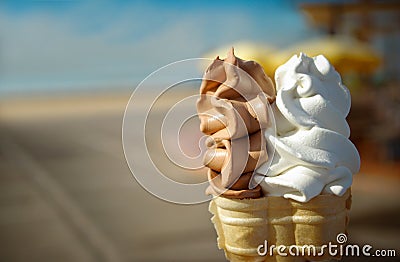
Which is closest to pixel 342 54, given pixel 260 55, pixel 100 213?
pixel 260 55

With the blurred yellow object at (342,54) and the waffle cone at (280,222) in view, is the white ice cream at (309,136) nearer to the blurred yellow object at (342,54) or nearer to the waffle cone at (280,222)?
the waffle cone at (280,222)

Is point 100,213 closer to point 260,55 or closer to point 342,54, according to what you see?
point 260,55

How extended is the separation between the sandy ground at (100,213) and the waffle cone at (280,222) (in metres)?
0.19

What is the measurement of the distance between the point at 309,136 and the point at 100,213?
2899mm

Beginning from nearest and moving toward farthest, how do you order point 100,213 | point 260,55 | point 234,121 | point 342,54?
point 234,121 → point 100,213 → point 260,55 → point 342,54

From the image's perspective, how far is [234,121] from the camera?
1229 mm

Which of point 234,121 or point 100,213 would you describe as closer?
point 234,121

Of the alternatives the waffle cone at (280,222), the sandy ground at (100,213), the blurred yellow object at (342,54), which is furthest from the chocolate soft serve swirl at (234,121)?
the blurred yellow object at (342,54)

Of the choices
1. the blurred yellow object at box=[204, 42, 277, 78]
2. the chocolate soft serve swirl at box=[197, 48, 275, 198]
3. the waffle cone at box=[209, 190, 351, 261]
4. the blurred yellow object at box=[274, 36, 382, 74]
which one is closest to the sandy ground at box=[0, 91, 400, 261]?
the waffle cone at box=[209, 190, 351, 261]

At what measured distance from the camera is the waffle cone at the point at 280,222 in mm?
1239

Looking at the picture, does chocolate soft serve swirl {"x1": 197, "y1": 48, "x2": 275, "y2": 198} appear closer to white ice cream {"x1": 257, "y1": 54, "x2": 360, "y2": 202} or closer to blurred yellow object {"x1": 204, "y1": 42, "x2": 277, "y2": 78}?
white ice cream {"x1": 257, "y1": 54, "x2": 360, "y2": 202}

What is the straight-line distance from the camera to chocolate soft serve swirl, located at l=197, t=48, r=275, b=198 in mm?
1235

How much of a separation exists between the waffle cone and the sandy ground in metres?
Answer: 0.19

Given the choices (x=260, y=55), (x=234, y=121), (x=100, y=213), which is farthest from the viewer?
(x=260, y=55)
